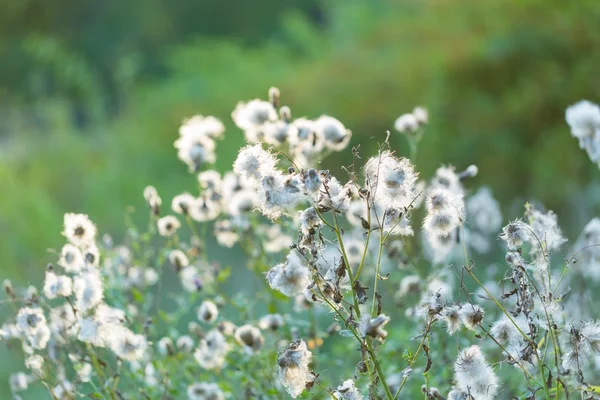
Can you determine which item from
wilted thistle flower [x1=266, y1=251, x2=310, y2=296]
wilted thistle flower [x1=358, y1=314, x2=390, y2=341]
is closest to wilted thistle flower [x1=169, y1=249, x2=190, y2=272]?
wilted thistle flower [x1=266, y1=251, x2=310, y2=296]

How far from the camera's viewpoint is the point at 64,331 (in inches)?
71.3

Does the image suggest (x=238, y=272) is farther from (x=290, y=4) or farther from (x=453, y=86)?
(x=290, y=4)

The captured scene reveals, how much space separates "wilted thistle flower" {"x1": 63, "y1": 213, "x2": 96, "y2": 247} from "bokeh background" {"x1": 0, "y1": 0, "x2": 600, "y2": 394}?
7.51 feet

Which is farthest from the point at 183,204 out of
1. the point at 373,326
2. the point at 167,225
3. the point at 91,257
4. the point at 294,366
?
the point at 373,326

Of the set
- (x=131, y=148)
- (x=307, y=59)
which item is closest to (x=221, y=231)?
(x=131, y=148)

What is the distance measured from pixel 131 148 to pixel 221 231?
6232 millimetres

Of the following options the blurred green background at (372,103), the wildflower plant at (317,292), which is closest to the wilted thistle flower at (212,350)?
the wildflower plant at (317,292)

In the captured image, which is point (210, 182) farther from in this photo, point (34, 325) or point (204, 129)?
point (34, 325)

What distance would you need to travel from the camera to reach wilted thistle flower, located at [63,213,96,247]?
189 cm

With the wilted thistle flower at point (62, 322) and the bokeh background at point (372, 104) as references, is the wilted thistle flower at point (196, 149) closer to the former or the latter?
the wilted thistle flower at point (62, 322)

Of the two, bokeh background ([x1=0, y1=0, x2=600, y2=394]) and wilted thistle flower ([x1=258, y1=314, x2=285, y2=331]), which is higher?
bokeh background ([x1=0, y1=0, x2=600, y2=394])

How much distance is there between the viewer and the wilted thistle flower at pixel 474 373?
4.32 feet

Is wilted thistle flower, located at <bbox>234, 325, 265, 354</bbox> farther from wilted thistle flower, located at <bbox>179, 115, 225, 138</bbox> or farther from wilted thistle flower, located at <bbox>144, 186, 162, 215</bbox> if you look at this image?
wilted thistle flower, located at <bbox>179, 115, 225, 138</bbox>

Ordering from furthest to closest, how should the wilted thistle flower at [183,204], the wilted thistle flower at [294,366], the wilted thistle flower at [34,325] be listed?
the wilted thistle flower at [183,204] < the wilted thistle flower at [34,325] < the wilted thistle flower at [294,366]
